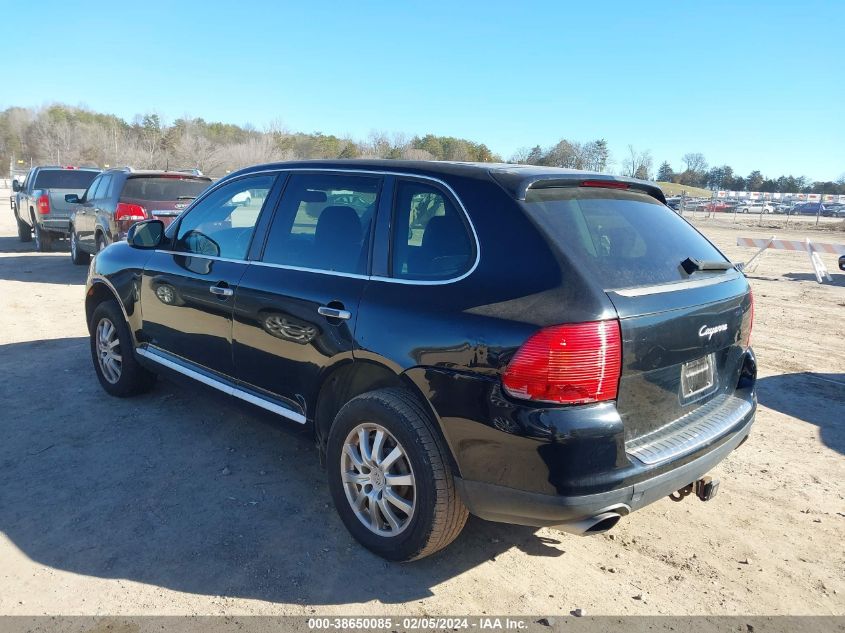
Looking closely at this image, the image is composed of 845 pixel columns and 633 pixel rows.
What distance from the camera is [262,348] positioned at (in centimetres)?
362

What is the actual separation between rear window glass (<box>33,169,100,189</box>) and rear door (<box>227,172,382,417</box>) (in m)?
13.1

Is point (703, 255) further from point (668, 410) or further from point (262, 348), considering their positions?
point (262, 348)

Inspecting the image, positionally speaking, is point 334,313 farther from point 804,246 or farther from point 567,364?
point 804,246

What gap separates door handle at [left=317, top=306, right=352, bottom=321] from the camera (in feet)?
10.2

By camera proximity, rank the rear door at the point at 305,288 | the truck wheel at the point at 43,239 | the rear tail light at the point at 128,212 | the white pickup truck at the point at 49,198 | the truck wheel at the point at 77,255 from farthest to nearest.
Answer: the truck wheel at the point at 43,239
the white pickup truck at the point at 49,198
the truck wheel at the point at 77,255
the rear tail light at the point at 128,212
the rear door at the point at 305,288

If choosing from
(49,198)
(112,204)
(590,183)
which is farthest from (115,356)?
(49,198)

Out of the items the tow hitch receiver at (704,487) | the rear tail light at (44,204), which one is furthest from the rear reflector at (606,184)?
the rear tail light at (44,204)

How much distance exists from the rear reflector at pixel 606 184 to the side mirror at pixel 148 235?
123 inches

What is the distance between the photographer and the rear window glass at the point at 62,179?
14617 mm

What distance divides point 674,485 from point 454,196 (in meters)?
1.62

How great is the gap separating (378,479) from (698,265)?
6.26 ft

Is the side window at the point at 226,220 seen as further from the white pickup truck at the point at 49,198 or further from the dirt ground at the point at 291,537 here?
the white pickup truck at the point at 49,198

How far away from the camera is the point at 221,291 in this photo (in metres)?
3.86

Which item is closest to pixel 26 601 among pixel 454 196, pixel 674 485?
pixel 454 196
